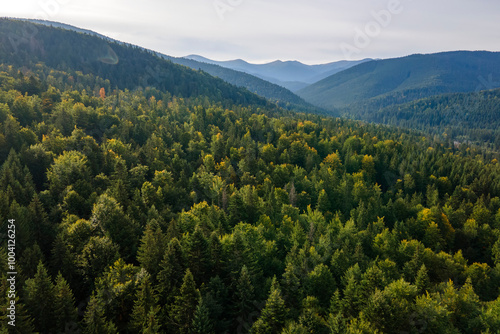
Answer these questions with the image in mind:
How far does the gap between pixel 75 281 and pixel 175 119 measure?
401ft

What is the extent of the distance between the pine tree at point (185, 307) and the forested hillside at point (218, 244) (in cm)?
17

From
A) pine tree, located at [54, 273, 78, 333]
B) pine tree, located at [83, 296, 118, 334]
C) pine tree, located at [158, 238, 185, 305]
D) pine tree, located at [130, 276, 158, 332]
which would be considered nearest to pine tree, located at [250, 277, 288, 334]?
pine tree, located at [158, 238, 185, 305]

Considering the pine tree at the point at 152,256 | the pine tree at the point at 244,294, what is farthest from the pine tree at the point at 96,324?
the pine tree at the point at 244,294

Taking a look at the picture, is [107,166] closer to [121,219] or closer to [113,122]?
[121,219]

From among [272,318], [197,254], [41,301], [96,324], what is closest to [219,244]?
[197,254]

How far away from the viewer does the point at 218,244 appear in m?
45.7

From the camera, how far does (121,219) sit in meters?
50.9

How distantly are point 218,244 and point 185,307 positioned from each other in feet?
37.3

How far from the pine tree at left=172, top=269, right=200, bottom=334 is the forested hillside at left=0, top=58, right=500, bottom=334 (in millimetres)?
173

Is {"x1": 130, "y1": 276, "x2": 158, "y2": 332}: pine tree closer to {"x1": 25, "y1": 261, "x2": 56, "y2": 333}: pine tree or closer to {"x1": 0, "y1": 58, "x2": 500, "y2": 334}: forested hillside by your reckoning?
{"x1": 0, "y1": 58, "x2": 500, "y2": 334}: forested hillside

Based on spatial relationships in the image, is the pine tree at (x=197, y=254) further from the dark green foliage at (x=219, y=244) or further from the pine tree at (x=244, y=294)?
the pine tree at (x=244, y=294)

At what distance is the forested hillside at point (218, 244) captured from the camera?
37.0 m

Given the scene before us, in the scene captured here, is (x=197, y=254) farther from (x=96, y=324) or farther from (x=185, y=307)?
Answer: (x=96, y=324)

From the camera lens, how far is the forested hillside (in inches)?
1455
